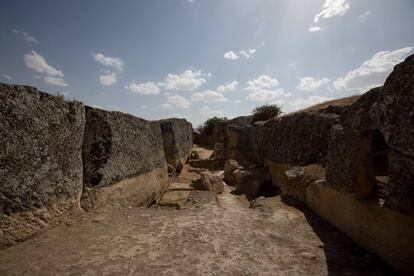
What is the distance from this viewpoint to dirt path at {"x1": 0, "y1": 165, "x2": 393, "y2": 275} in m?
2.30

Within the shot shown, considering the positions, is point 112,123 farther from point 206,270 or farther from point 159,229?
point 206,270

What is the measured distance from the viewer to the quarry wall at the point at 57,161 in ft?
7.96

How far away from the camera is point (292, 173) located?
5.47 meters

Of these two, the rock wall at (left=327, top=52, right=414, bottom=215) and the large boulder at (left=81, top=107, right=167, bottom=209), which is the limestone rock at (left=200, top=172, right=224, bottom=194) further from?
the rock wall at (left=327, top=52, right=414, bottom=215)

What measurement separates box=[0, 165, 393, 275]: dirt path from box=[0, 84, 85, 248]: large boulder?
224 millimetres

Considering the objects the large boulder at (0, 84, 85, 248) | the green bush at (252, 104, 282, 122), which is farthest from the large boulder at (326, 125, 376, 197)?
the green bush at (252, 104, 282, 122)

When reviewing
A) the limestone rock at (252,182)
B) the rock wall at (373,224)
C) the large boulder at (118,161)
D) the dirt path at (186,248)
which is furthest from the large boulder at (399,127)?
the limestone rock at (252,182)

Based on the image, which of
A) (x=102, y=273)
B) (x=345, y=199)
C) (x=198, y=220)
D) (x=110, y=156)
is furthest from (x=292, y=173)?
(x=102, y=273)

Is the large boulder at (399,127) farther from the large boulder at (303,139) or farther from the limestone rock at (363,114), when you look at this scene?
the large boulder at (303,139)

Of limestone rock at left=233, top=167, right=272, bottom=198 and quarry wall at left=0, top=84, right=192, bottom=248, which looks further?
limestone rock at left=233, top=167, right=272, bottom=198

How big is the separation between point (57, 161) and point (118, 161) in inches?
42.5

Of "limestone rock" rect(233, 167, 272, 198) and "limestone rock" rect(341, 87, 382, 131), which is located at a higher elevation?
"limestone rock" rect(341, 87, 382, 131)

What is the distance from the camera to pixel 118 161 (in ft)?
13.0

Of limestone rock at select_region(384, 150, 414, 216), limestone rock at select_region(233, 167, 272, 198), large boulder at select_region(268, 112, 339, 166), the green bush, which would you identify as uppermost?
the green bush
